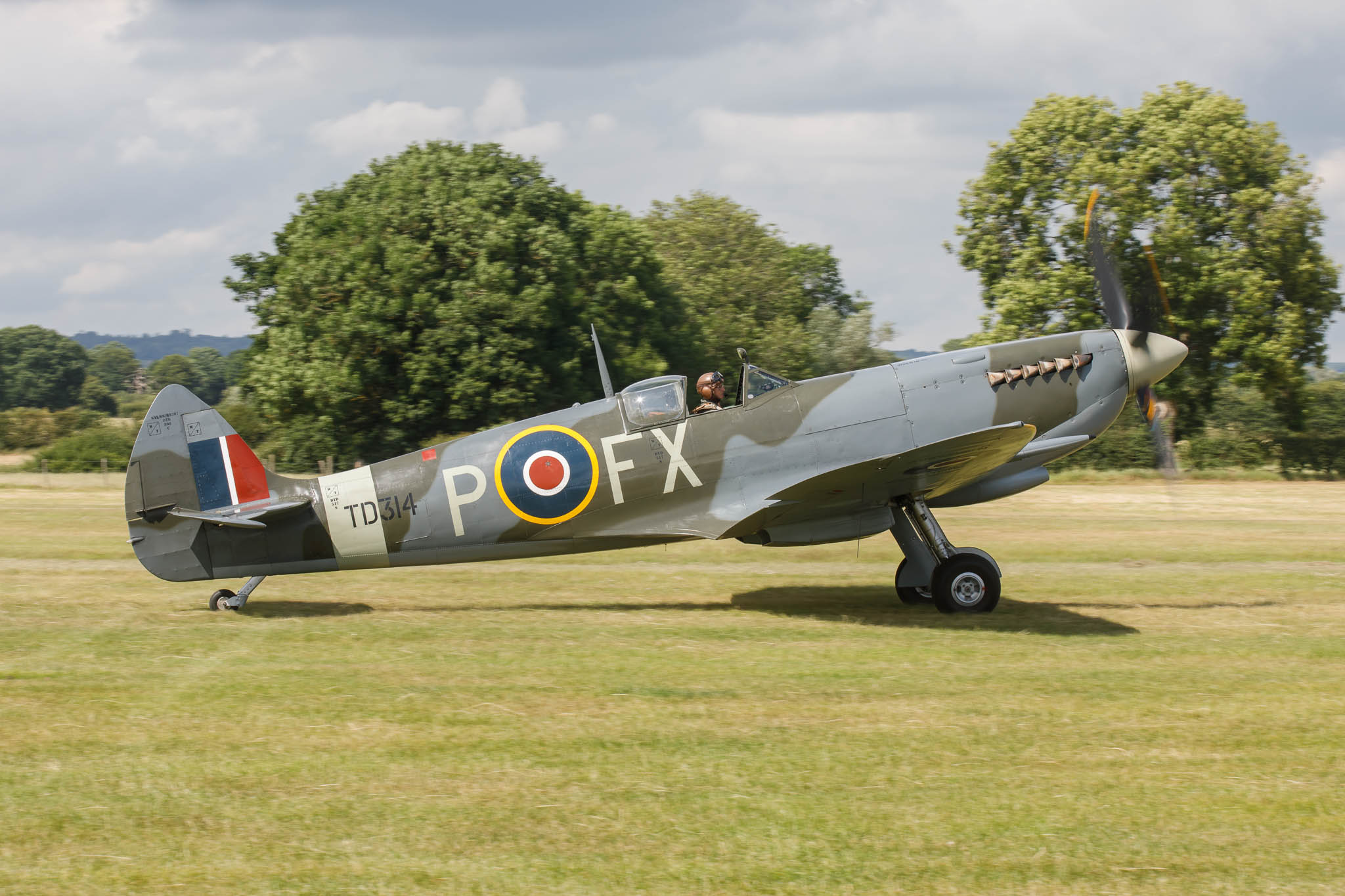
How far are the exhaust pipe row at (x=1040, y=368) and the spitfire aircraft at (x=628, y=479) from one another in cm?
1

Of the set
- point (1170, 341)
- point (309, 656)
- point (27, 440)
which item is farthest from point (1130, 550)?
point (27, 440)

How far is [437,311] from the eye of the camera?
2731 cm

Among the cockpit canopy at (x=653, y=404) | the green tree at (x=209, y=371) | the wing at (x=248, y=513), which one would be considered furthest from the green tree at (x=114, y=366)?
the cockpit canopy at (x=653, y=404)

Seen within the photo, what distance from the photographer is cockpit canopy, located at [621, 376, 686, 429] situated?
9.00 meters

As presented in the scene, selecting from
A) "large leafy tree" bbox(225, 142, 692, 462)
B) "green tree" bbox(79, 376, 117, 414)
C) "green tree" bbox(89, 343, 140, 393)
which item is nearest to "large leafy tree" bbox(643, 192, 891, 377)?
"large leafy tree" bbox(225, 142, 692, 462)

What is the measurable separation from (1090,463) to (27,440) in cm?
4304

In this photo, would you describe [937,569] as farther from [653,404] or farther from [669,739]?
[669,739]

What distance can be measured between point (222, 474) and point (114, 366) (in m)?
131

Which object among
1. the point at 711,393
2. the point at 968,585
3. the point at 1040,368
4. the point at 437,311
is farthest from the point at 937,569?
the point at 437,311

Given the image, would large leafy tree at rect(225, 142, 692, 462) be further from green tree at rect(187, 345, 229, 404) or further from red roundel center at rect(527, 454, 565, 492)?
green tree at rect(187, 345, 229, 404)

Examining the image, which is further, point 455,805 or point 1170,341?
point 1170,341

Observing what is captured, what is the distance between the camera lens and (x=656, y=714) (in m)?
5.98

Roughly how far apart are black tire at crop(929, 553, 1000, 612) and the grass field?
17 centimetres

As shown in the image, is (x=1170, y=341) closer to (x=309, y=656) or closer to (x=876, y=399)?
(x=876, y=399)
